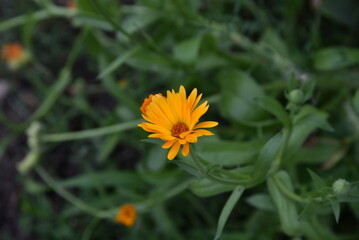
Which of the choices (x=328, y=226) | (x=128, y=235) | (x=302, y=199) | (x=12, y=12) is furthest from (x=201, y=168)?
(x=12, y=12)

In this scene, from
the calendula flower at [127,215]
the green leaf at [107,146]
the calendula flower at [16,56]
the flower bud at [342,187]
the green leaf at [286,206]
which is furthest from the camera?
the calendula flower at [16,56]

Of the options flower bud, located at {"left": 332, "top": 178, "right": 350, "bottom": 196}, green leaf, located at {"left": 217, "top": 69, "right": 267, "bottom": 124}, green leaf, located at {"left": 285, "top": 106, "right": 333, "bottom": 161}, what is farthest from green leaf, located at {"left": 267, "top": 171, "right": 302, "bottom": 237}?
green leaf, located at {"left": 217, "top": 69, "right": 267, "bottom": 124}

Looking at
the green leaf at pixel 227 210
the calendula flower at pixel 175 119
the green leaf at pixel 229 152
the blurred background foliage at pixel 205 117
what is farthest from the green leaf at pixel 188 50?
the calendula flower at pixel 175 119

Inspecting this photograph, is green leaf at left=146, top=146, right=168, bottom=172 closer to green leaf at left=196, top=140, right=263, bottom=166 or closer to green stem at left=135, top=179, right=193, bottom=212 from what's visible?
green stem at left=135, top=179, right=193, bottom=212

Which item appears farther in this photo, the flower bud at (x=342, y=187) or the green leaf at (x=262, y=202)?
the green leaf at (x=262, y=202)

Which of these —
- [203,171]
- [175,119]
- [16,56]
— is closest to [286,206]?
[203,171]

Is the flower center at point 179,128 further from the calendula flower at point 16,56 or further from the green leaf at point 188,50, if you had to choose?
the calendula flower at point 16,56

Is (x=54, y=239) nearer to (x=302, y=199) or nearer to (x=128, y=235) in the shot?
(x=128, y=235)

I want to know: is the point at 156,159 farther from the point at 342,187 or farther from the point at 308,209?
the point at 342,187

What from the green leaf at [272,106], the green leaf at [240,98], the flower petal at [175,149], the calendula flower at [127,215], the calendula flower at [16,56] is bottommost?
the flower petal at [175,149]
